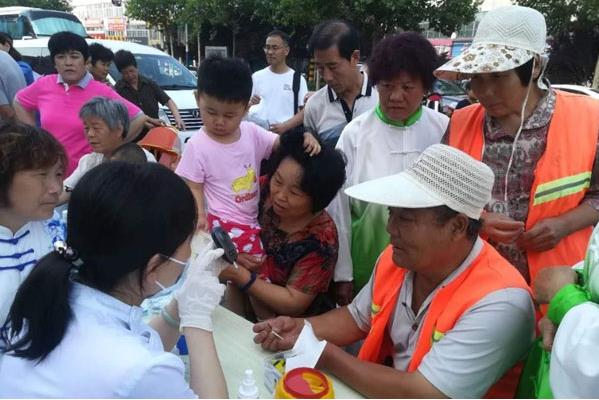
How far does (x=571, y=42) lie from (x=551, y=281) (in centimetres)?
1630

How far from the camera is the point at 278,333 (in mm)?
1586

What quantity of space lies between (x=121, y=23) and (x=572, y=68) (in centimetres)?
3736

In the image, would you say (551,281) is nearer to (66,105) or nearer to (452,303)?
(452,303)

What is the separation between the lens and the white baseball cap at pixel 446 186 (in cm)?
133

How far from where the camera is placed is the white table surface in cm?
140

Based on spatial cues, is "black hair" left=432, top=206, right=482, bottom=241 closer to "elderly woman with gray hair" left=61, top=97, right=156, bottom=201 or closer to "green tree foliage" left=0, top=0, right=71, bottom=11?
"elderly woman with gray hair" left=61, top=97, right=156, bottom=201

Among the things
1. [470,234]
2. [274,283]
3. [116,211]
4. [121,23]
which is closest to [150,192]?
[116,211]

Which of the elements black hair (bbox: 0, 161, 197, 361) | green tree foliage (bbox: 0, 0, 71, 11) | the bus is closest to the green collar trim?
black hair (bbox: 0, 161, 197, 361)

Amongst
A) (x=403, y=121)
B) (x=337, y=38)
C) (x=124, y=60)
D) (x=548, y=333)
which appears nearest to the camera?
(x=548, y=333)

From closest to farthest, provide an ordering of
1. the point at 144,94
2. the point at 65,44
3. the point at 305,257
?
the point at 305,257, the point at 65,44, the point at 144,94

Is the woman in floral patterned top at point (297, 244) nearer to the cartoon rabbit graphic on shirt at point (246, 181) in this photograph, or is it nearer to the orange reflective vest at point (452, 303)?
the cartoon rabbit graphic on shirt at point (246, 181)

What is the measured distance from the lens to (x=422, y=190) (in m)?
1.37

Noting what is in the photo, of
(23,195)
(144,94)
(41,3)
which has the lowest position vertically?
(144,94)

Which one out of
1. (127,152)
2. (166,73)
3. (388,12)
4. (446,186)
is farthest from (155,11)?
(446,186)
